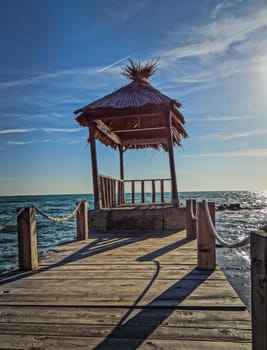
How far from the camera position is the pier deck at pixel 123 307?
1720 mm

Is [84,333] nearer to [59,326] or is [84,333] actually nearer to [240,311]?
[59,326]

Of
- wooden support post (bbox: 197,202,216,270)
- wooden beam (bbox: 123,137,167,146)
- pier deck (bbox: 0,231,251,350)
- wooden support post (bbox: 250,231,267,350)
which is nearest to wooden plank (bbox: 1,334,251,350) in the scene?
pier deck (bbox: 0,231,251,350)

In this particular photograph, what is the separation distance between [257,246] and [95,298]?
70.1 inches

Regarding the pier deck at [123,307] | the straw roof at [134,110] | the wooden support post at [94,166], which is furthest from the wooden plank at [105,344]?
the straw roof at [134,110]

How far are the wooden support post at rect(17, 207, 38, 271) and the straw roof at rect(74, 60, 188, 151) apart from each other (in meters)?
4.35

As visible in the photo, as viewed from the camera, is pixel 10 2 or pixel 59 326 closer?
pixel 59 326

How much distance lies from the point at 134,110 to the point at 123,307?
5834mm

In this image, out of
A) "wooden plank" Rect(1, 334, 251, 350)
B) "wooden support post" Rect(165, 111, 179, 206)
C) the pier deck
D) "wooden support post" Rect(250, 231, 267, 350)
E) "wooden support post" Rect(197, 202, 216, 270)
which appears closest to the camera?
"wooden support post" Rect(250, 231, 267, 350)

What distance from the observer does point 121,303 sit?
2314 mm

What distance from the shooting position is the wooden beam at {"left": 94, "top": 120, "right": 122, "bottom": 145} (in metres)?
7.97

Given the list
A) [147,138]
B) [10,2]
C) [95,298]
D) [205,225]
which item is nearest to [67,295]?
[95,298]

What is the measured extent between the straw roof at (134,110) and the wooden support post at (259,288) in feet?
20.8

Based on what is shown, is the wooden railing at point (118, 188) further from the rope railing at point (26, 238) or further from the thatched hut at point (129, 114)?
the rope railing at point (26, 238)

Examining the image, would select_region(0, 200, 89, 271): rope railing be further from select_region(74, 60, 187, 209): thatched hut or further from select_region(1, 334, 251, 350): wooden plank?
select_region(74, 60, 187, 209): thatched hut
